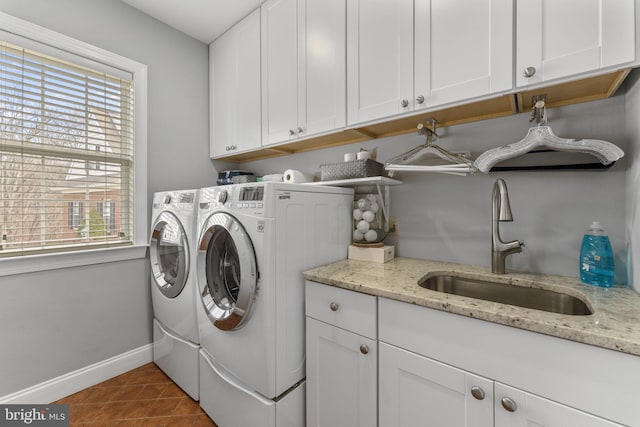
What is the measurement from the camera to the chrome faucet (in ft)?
4.11

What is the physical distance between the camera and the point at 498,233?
130cm

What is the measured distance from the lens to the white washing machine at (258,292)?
1.25m

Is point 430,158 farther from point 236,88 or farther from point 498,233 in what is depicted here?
point 236,88

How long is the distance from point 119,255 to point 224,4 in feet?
6.70

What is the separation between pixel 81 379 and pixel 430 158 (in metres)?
2.73

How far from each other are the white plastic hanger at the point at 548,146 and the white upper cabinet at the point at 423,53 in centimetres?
24

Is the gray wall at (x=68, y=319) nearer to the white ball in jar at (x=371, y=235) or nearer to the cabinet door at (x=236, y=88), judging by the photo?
the cabinet door at (x=236, y=88)

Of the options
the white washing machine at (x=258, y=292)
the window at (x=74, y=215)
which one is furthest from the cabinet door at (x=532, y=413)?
the window at (x=74, y=215)

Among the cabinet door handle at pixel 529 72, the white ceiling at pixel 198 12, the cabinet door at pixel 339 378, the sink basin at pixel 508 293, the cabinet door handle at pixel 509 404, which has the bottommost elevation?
the cabinet door at pixel 339 378

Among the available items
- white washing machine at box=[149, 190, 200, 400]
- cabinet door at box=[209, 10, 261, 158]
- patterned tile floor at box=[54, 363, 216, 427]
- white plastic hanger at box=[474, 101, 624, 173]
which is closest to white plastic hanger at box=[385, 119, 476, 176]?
white plastic hanger at box=[474, 101, 624, 173]

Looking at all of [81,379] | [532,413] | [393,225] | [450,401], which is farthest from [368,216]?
[81,379]

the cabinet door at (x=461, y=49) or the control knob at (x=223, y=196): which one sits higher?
the cabinet door at (x=461, y=49)

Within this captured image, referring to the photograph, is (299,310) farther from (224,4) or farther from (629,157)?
(224,4)

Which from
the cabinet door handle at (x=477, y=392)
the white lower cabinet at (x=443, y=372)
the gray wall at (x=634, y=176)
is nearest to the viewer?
the white lower cabinet at (x=443, y=372)
